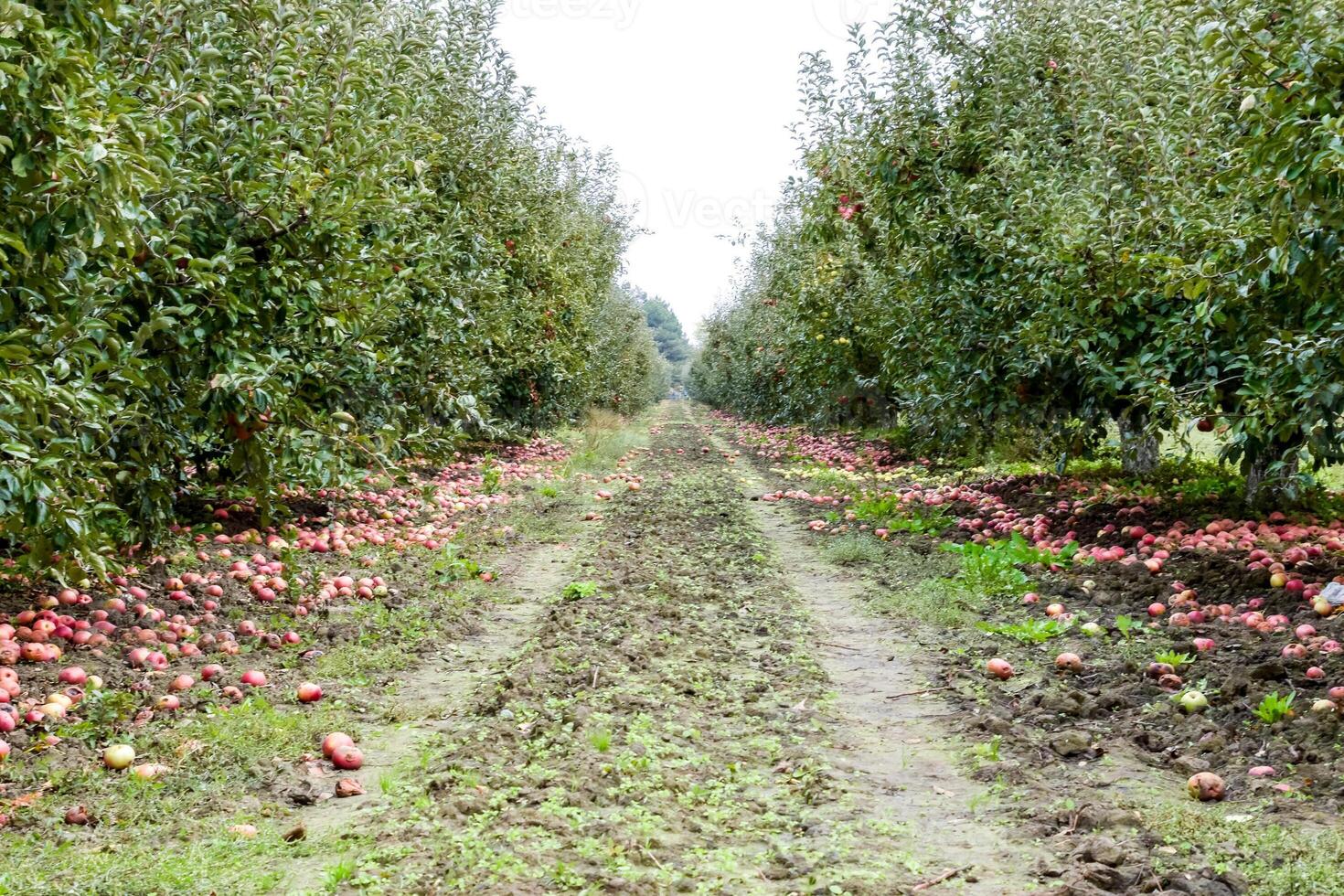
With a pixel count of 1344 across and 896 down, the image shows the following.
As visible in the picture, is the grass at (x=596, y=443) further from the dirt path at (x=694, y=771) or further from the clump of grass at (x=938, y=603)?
the dirt path at (x=694, y=771)

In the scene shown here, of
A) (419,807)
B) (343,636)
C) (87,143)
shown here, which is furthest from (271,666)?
(87,143)

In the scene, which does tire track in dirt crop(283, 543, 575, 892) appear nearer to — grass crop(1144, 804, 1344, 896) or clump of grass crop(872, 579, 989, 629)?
clump of grass crop(872, 579, 989, 629)

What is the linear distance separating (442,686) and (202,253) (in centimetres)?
320

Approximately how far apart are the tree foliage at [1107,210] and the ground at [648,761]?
1.87 metres

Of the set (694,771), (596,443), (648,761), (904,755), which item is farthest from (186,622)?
(596,443)

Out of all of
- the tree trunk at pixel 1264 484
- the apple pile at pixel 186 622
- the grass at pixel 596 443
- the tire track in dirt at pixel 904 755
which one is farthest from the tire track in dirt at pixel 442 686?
the grass at pixel 596 443

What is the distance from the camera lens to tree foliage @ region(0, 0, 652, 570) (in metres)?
3.78

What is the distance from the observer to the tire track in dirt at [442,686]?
3627mm

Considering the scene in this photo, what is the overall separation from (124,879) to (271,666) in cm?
248

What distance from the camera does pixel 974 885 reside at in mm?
3029

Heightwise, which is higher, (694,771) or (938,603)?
(694,771)

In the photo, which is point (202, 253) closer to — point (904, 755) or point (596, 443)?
point (904, 755)

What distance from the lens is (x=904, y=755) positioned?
4289mm

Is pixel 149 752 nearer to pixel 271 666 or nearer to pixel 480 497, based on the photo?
pixel 271 666
